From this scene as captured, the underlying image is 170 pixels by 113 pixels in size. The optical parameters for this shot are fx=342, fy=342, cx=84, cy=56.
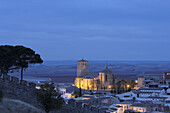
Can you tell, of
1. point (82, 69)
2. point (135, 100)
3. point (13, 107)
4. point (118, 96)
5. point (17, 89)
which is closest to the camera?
point (13, 107)

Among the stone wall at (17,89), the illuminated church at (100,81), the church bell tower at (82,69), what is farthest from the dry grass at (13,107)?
the church bell tower at (82,69)

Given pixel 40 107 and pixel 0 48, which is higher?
pixel 0 48

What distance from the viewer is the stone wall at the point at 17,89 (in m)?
26.2

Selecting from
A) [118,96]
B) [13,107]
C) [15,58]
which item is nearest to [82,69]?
[118,96]

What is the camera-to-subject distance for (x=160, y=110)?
1989 inches

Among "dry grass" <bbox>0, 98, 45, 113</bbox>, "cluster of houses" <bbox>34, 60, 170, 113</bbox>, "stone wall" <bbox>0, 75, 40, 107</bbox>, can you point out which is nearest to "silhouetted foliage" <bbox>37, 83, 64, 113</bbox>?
"dry grass" <bbox>0, 98, 45, 113</bbox>

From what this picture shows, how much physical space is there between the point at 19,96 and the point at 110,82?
67765 millimetres

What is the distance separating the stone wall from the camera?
26.2 metres

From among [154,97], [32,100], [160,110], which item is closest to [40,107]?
[32,100]

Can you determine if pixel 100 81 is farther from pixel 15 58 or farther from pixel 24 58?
pixel 15 58

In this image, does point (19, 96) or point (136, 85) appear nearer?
point (19, 96)

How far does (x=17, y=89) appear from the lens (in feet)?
89.7

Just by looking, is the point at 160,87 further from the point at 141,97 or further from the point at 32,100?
the point at 32,100

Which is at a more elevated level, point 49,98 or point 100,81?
point 100,81
